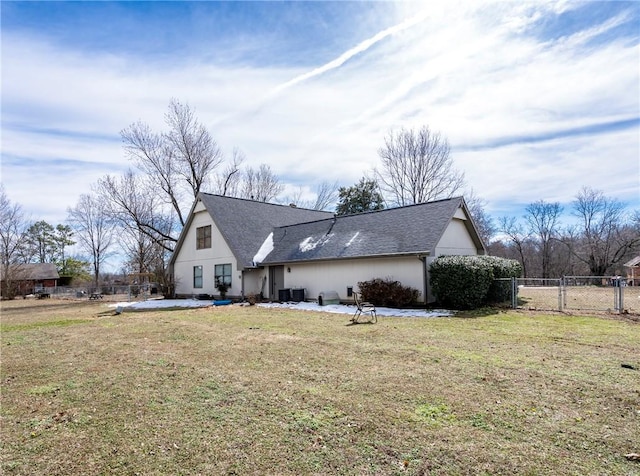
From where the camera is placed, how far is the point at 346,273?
702 inches

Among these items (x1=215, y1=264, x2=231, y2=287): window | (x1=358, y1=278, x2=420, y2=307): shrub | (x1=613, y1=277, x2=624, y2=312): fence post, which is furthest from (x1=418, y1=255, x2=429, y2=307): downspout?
(x1=215, y1=264, x2=231, y2=287): window

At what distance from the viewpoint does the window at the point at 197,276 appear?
2356 centimetres

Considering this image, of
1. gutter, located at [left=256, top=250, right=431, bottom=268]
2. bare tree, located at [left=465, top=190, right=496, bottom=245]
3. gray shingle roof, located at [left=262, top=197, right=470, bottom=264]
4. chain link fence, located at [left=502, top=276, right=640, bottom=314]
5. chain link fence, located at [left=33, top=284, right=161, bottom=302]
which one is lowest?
chain link fence, located at [left=33, top=284, right=161, bottom=302]

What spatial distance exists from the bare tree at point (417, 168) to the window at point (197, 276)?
647 inches

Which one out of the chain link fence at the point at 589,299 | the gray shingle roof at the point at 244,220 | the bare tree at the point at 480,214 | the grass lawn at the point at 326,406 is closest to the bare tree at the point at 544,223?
the bare tree at the point at 480,214

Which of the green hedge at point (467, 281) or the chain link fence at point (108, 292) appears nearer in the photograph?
the green hedge at point (467, 281)

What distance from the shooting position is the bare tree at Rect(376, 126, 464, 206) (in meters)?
30.5

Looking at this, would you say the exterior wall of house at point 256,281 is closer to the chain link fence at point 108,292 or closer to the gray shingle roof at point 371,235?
the gray shingle roof at point 371,235

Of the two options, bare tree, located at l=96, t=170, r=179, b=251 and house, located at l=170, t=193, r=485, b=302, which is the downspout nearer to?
house, located at l=170, t=193, r=485, b=302

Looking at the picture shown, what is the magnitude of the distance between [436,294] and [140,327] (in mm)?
10356

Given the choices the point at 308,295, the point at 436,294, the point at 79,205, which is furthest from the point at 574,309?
the point at 79,205

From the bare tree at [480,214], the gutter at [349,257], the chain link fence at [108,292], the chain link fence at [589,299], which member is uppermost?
the bare tree at [480,214]

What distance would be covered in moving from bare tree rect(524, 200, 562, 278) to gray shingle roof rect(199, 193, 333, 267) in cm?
2835

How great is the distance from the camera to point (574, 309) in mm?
13164
